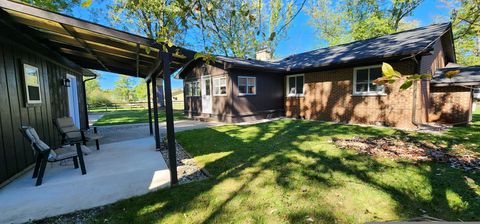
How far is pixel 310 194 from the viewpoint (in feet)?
9.86

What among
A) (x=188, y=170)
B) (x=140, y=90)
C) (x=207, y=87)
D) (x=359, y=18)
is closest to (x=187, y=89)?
(x=207, y=87)

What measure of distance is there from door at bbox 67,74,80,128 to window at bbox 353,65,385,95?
11.2 metres

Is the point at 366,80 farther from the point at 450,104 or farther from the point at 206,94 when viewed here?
the point at 206,94

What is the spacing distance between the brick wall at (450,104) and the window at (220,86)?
9.23 m

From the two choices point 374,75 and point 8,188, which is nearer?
point 8,188

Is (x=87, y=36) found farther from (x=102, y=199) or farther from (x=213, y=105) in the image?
(x=213, y=105)

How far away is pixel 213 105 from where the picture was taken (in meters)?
12.0

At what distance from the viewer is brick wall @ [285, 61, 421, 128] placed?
308 inches

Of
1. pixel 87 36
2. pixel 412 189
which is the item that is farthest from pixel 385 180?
pixel 87 36

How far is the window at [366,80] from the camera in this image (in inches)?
333

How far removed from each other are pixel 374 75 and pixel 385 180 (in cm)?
656

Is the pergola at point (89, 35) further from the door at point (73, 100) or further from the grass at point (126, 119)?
the grass at point (126, 119)

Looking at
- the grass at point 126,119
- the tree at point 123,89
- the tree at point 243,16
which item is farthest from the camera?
the tree at point 123,89

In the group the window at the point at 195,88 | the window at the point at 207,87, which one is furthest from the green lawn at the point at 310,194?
the window at the point at 195,88
